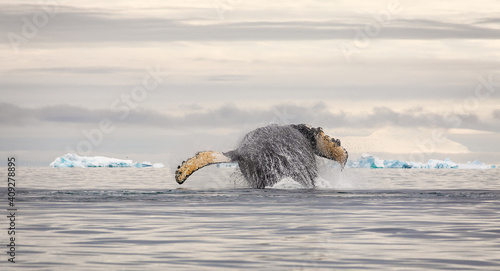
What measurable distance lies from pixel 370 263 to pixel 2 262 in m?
4.90

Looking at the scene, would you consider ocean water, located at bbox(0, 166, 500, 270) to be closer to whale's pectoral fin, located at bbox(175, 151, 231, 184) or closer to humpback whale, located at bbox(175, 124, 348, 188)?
whale's pectoral fin, located at bbox(175, 151, 231, 184)

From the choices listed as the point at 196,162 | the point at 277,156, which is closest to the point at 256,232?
the point at 196,162

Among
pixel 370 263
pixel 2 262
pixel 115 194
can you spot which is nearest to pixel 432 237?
pixel 370 263

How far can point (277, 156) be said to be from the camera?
2542 centimetres

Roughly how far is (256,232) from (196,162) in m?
11.5

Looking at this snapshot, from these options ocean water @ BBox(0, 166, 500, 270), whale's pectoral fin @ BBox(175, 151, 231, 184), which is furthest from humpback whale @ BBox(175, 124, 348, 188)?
ocean water @ BBox(0, 166, 500, 270)

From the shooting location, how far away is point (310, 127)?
2631cm

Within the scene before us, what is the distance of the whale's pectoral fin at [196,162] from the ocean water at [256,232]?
8.07ft

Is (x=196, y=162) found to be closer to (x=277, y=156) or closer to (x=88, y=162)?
(x=277, y=156)

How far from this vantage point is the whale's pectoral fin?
2516 centimetres

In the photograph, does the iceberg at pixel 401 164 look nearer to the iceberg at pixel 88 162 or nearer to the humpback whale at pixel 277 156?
the iceberg at pixel 88 162

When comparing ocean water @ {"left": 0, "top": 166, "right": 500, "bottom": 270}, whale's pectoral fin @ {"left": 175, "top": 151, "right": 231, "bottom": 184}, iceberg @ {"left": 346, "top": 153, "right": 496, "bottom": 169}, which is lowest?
ocean water @ {"left": 0, "top": 166, "right": 500, "bottom": 270}

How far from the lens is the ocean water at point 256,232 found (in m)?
10.7

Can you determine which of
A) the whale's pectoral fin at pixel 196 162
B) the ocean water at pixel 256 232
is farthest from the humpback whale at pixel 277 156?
the ocean water at pixel 256 232
